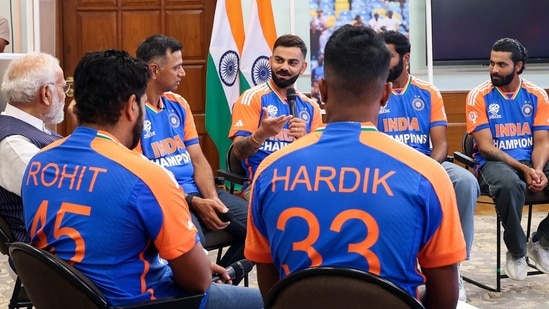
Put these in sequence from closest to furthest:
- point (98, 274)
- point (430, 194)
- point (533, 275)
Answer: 1. point (430, 194)
2. point (98, 274)
3. point (533, 275)

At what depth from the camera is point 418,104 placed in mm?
3928

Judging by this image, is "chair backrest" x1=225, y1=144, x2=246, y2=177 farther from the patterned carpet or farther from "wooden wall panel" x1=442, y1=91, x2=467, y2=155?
"wooden wall panel" x1=442, y1=91, x2=467, y2=155

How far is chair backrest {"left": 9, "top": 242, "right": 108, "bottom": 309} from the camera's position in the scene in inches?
66.4

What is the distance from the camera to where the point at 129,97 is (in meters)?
1.87

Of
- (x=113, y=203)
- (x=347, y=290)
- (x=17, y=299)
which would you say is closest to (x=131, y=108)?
(x=113, y=203)

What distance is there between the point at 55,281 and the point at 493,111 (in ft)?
9.89

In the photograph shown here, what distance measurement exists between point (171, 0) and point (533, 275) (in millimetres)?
3715

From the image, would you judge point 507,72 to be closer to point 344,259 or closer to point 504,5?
point 504,5

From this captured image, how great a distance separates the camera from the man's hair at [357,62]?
5.19 ft

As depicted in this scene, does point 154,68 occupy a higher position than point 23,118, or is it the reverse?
point 154,68

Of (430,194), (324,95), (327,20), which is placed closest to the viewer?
(430,194)

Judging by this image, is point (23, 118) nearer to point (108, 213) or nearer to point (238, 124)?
point (108, 213)

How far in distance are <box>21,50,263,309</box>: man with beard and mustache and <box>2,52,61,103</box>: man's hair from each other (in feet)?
2.62

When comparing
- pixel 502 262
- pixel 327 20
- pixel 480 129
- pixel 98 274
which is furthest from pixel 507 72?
pixel 98 274
